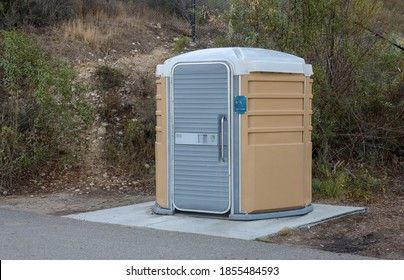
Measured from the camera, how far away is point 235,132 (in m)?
9.70

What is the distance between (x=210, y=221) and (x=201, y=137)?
46.0 inches

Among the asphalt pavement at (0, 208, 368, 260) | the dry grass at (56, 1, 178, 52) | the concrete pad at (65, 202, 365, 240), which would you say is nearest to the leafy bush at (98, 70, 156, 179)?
the dry grass at (56, 1, 178, 52)

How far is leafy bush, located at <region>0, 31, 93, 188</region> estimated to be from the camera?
44.0 ft

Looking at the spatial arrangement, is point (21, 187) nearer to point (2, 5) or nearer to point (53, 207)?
point (53, 207)

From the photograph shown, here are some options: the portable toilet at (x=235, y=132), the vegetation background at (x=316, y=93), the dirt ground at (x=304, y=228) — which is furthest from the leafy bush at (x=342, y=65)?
the portable toilet at (x=235, y=132)

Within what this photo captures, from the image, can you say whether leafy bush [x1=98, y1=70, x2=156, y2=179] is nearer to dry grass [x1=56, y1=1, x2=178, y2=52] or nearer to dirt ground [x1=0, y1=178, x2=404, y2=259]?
dirt ground [x1=0, y1=178, x2=404, y2=259]

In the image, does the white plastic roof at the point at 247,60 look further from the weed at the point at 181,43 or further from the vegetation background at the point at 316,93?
the weed at the point at 181,43

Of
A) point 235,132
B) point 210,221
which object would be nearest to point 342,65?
point 235,132

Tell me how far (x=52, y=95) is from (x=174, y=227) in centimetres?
539

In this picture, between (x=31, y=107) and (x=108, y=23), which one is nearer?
(x=31, y=107)

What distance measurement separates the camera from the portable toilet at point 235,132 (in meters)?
9.67

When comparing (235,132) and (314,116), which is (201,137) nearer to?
(235,132)

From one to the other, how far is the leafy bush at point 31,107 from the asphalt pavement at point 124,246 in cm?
376

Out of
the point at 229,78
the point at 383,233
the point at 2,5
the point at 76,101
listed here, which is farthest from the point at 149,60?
the point at 383,233
